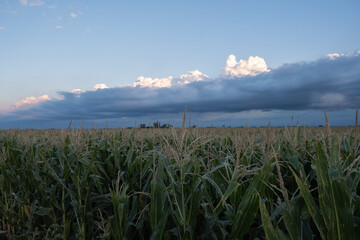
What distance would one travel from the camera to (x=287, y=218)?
137 centimetres

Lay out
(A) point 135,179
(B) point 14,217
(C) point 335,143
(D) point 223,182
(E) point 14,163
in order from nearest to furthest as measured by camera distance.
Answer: (C) point 335,143
(D) point 223,182
(A) point 135,179
(B) point 14,217
(E) point 14,163

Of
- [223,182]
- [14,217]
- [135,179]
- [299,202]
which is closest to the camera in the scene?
[299,202]

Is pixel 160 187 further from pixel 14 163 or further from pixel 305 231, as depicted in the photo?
pixel 14 163

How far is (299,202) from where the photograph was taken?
5.70 ft

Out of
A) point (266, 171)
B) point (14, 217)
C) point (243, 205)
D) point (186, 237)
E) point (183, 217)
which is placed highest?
point (266, 171)

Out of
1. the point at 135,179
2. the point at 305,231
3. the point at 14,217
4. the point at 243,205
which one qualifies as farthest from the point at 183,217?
the point at 14,217

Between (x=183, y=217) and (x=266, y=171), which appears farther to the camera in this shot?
(x=183, y=217)

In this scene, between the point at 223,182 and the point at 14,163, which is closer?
the point at 223,182

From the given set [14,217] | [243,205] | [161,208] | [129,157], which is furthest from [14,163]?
[243,205]

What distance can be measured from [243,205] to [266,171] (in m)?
0.25

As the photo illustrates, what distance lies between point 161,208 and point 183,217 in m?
0.19

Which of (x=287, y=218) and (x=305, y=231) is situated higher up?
(x=287, y=218)

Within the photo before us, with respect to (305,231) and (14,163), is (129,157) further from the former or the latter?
(14,163)

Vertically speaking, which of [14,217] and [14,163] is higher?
[14,163]
